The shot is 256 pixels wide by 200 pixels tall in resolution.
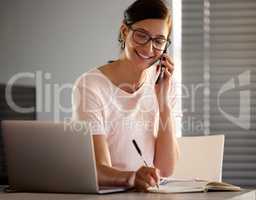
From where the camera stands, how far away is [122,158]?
2.31 meters

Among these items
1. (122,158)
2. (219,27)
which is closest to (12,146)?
(122,158)

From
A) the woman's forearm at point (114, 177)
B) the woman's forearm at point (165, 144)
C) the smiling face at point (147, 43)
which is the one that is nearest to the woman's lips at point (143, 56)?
the smiling face at point (147, 43)

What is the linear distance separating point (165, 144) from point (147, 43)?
15.6 inches

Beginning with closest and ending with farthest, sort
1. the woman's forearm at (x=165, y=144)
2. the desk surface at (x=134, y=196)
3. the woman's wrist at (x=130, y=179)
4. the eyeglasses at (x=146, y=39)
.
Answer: the desk surface at (x=134, y=196)
the woman's wrist at (x=130, y=179)
the eyeglasses at (x=146, y=39)
the woman's forearm at (x=165, y=144)

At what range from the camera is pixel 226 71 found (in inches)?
152

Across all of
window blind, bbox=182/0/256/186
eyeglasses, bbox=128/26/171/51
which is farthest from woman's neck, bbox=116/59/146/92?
window blind, bbox=182/0/256/186

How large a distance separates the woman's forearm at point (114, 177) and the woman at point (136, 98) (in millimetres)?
149

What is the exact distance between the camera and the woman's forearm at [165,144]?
2377mm

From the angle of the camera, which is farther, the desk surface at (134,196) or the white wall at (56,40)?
the white wall at (56,40)

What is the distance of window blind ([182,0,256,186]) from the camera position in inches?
151

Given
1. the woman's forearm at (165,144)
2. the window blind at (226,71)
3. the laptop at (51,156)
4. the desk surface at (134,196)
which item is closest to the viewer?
the desk surface at (134,196)

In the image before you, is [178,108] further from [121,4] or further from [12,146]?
[12,146]

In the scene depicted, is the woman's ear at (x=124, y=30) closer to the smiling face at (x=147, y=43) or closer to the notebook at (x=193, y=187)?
the smiling face at (x=147, y=43)

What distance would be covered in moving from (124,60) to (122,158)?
38 cm
